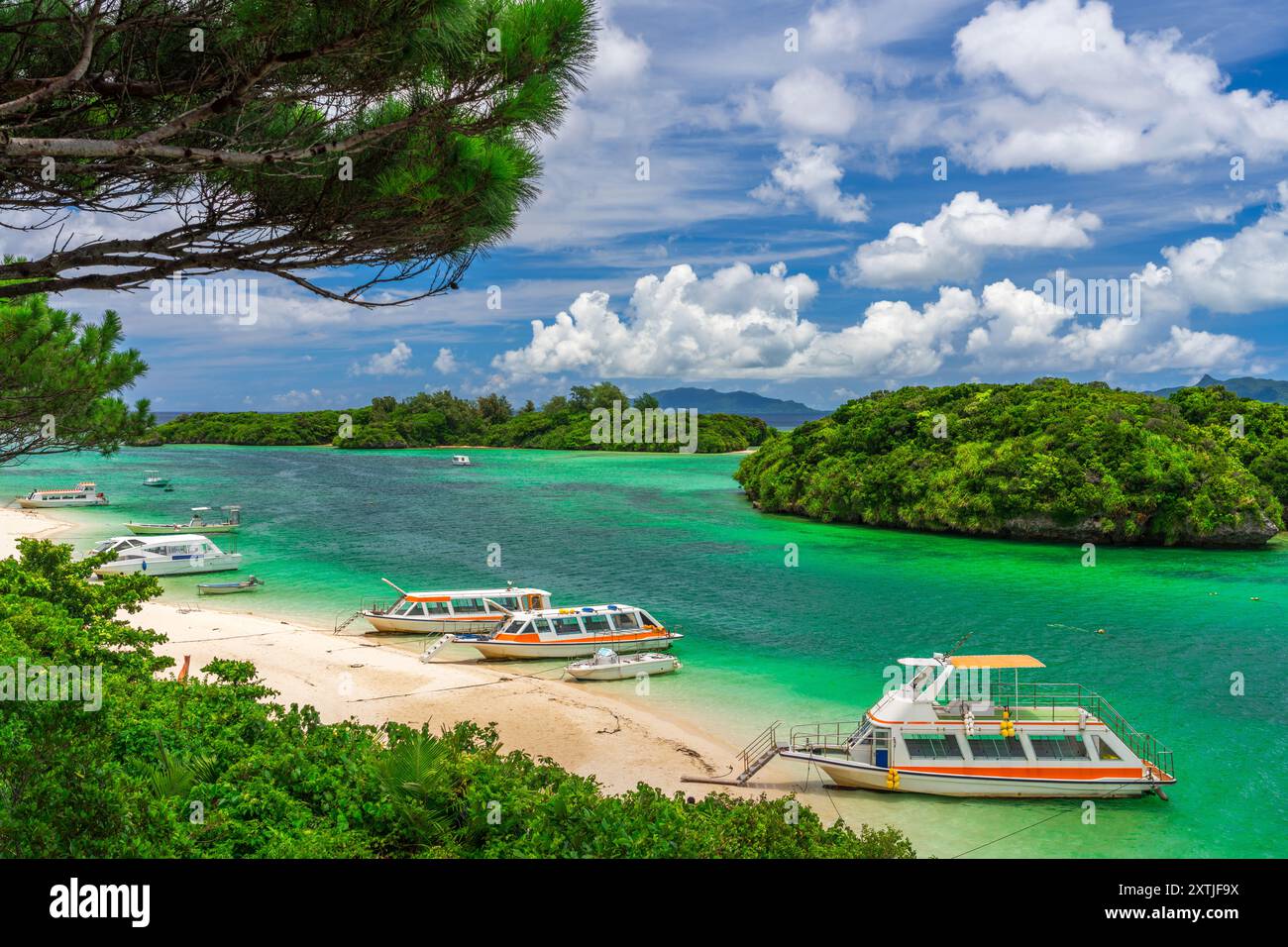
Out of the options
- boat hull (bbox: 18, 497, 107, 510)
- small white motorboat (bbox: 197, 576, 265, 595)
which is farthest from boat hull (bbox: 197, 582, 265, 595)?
boat hull (bbox: 18, 497, 107, 510)

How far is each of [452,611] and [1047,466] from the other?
41120 mm

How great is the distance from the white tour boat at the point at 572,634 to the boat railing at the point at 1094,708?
35.9ft

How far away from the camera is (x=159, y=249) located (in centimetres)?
1005

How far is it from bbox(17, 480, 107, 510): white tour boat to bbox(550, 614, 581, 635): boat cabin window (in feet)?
190

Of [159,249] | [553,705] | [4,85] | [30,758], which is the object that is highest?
[4,85]

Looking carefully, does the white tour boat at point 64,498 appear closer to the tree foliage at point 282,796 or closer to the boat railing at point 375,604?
the boat railing at point 375,604

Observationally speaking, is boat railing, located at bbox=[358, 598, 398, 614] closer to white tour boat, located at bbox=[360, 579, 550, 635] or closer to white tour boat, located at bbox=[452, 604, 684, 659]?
white tour boat, located at bbox=[360, 579, 550, 635]

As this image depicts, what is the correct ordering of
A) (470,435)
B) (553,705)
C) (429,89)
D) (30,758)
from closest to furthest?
(30,758)
(429,89)
(553,705)
(470,435)

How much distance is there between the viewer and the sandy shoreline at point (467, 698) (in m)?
18.0

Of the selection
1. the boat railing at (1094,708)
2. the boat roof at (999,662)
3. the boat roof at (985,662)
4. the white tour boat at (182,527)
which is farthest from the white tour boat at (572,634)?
the white tour boat at (182,527)

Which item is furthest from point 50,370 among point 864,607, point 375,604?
point 864,607

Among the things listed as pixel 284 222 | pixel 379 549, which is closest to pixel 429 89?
pixel 284 222
